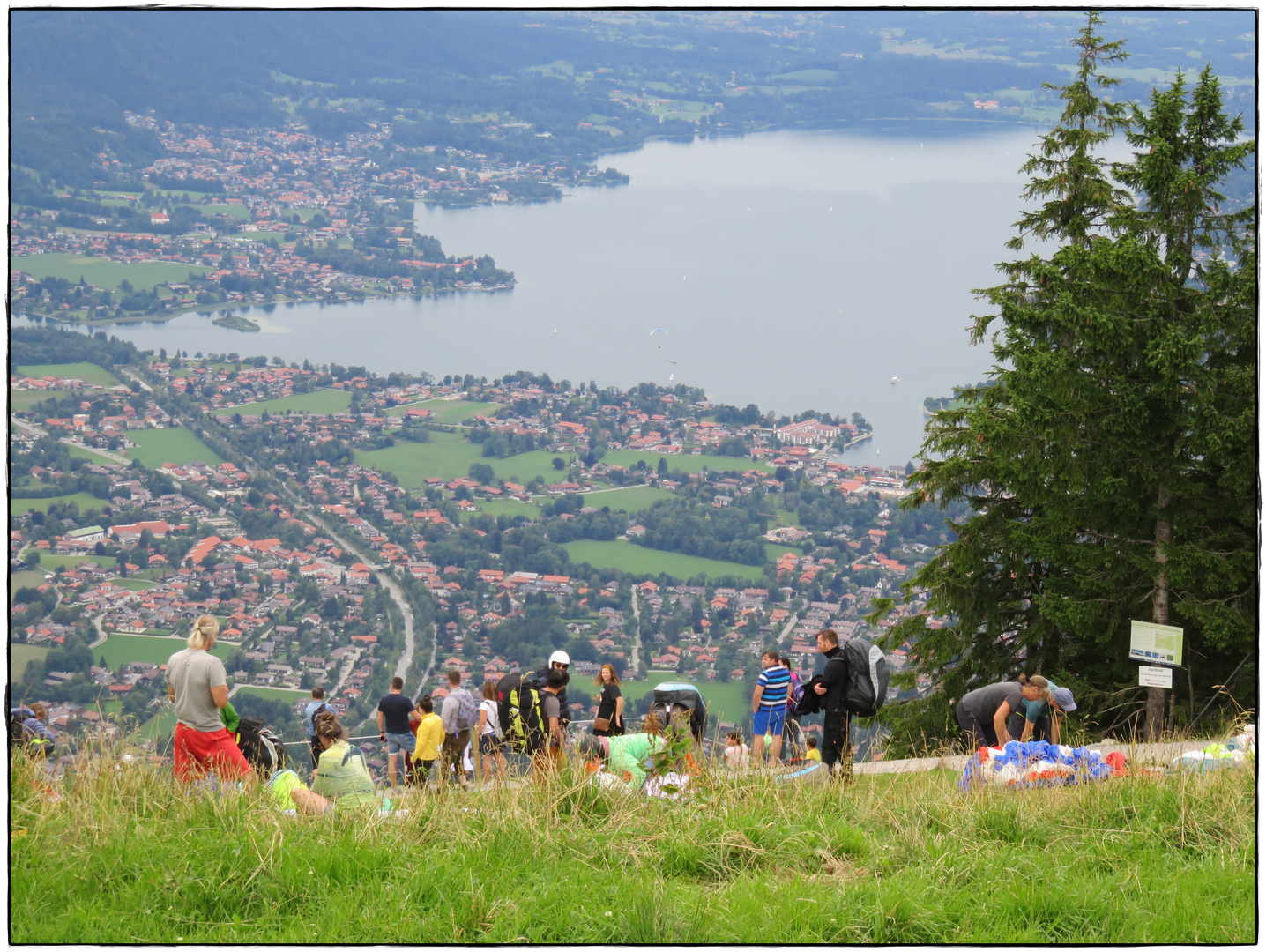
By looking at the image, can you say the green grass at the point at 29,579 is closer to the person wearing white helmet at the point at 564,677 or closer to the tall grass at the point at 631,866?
the person wearing white helmet at the point at 564,677

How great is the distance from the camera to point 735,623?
4428 cm

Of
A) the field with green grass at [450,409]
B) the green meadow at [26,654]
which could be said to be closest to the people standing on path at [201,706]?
the green meadow at [26,654]

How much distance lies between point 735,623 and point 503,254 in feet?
301

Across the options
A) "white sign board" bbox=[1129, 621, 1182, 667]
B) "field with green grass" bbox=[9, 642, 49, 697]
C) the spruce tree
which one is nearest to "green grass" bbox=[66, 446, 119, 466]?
"field with green grass" bbox=[9, 642, 49, 697]

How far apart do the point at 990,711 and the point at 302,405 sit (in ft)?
265

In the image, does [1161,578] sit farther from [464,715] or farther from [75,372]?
[75,372]

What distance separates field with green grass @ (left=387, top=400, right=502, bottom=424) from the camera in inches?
3113

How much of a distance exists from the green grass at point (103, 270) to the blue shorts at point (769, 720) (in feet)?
368

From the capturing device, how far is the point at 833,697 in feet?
20.6

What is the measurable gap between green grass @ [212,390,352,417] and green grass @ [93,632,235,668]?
3868 centimetres

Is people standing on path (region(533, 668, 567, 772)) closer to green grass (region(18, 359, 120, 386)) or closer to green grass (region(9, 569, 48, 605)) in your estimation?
green grass (region(9, 569, 48, 605))

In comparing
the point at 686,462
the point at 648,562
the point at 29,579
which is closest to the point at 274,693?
the point at 29,579

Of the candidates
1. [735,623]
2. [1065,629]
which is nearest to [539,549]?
[735,623]

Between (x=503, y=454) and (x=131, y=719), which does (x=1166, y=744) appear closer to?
(x=131, y=719)
